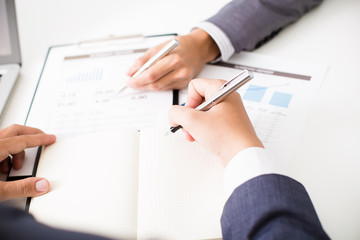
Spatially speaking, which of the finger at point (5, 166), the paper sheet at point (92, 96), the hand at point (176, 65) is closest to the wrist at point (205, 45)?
the hand at point (176, 65)

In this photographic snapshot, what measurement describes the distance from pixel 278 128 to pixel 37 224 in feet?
1.62

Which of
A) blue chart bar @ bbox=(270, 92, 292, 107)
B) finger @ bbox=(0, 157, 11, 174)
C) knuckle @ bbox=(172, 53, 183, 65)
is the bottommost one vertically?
finger @ bbox=(0, 157, 11, 174)

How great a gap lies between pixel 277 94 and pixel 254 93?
0.16 ft

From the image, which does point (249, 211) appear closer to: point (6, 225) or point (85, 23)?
point (6, 225)

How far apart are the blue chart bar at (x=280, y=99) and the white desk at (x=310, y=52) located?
55 mm

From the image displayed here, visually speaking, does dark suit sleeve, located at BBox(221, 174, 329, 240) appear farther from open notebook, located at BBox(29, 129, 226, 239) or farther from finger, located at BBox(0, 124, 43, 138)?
finger, located at BBox(0, 124, 43, 138)

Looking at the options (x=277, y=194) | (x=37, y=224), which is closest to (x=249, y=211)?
(x=277, y=194)

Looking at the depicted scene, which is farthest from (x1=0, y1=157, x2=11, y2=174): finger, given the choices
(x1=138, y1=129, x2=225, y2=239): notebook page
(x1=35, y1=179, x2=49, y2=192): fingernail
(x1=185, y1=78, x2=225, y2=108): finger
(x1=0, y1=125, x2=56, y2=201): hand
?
(x1=185, y1=78, x2=225, y2=108): finger

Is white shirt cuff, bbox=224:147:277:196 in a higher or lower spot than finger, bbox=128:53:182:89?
lower

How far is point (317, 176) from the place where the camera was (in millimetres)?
577

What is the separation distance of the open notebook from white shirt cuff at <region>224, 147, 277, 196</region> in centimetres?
4

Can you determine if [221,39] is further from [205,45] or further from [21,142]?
[21,142]

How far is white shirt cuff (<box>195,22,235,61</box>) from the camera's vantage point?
0.73 m

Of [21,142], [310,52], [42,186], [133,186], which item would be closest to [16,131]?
[21,142]
